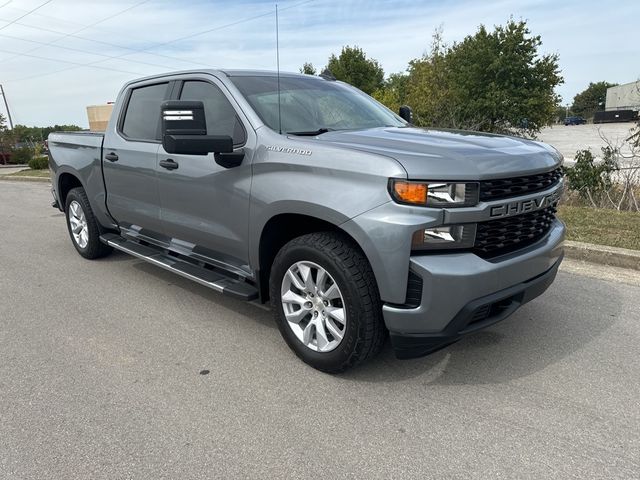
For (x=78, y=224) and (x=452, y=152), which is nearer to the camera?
(x=452, y=152)

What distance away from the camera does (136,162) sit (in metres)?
4.48

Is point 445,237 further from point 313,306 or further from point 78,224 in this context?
point 78,224

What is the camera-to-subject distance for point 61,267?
570 cm

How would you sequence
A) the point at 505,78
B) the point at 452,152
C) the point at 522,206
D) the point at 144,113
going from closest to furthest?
the point at 452,152 < the point at 522,206 < the point at 144,113 < the point at 505,78

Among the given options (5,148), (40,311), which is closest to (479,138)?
(40,311)

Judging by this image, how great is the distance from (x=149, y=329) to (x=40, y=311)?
117 cm

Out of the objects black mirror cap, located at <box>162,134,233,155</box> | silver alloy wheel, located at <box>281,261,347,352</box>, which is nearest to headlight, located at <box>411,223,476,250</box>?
silver alloy wheel, located at <box>281,261,347,352</box>

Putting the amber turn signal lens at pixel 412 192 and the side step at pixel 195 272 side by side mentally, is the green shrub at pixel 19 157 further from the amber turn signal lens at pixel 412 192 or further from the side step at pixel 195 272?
the amber turn signal lens at pixel 412 192

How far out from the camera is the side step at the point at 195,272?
140 inches

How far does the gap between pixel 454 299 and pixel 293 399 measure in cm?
108

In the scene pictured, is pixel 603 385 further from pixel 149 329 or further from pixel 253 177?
pixel 149 329

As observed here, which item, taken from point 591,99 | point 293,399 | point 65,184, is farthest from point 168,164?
point 591,99

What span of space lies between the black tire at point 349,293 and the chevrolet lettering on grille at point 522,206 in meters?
0.75

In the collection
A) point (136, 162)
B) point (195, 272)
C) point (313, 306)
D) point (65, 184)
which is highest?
point (136, 162)
